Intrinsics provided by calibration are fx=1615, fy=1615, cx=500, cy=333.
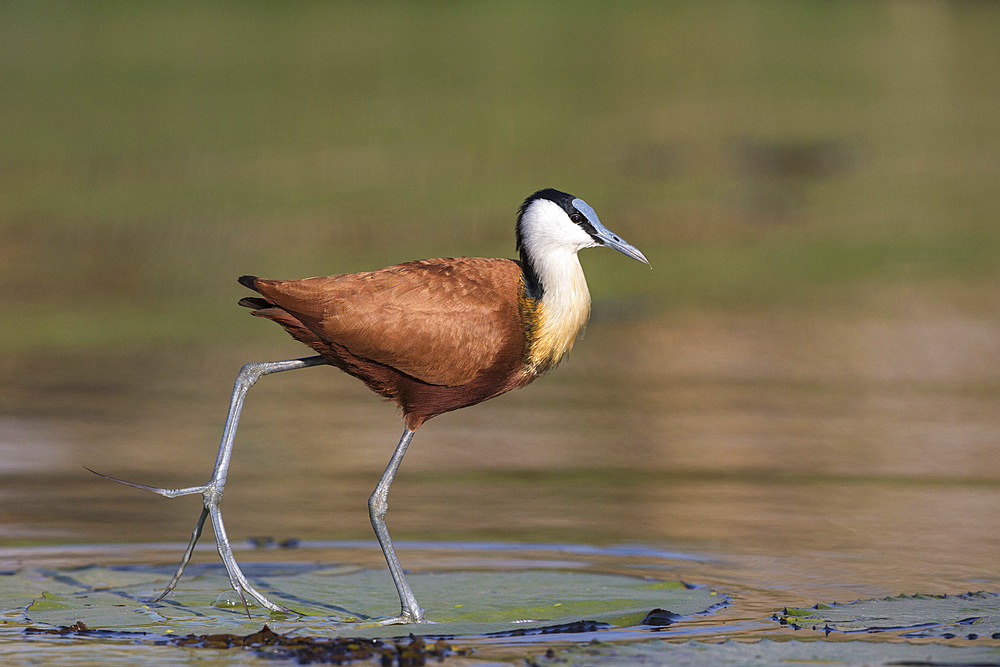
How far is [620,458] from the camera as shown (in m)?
9.64

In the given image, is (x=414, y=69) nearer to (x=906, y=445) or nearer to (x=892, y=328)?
(x=892, y=328)

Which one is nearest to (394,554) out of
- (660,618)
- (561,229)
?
(660,618)

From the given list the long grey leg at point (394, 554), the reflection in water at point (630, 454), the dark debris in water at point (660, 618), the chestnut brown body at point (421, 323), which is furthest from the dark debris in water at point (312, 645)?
the reflection in water at point (630, 454)

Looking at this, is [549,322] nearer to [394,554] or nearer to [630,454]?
[394,554]

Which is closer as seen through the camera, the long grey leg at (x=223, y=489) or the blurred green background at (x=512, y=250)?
the long grey leg at (x=223, y=489)

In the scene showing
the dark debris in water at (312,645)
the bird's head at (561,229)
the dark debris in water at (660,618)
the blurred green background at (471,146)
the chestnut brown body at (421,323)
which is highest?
the blurred green background at (471,146)

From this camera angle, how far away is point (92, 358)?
1262cm

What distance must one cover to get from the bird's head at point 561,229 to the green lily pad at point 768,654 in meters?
1.70

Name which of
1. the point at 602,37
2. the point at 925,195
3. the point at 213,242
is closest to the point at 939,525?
the point at 213,242

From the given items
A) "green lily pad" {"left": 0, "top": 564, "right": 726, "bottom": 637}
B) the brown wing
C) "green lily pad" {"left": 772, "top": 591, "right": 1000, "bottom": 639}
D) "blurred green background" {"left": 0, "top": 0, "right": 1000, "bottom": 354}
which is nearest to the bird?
the brown wing

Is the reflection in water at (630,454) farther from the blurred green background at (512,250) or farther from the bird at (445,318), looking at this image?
the bird at (445,318)

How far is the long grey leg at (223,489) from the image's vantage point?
21.8 ft

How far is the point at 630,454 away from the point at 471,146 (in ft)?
37.8

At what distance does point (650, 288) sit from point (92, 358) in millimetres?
5375
